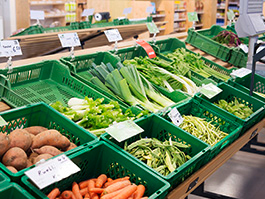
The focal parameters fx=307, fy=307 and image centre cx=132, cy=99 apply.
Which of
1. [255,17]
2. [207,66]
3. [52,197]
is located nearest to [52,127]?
[52,197]

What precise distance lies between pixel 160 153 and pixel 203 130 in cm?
54

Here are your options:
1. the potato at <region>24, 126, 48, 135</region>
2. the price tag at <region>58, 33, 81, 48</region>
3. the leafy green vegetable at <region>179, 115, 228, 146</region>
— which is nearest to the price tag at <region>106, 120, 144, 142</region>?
the potato at <region>24, 126, 48, 135</region>

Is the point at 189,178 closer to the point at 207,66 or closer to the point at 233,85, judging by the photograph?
the point at 233,85

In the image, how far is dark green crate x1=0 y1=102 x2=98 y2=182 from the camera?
1.80 metres

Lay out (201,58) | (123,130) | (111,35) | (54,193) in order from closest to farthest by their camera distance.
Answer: (54,193) < (123,130) < (111,35) < (201,58)

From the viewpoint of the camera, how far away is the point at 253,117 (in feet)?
8.30

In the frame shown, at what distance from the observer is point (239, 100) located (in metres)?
2.94

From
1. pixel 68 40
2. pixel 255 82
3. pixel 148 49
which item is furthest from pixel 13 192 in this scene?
pixel 255 82

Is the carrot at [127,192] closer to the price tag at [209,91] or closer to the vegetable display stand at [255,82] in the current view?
the price tag at [209,91]

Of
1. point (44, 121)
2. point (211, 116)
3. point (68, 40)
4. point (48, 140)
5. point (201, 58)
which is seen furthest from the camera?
point (201, 58)

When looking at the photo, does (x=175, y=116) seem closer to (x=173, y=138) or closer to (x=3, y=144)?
(x=173, y=138)

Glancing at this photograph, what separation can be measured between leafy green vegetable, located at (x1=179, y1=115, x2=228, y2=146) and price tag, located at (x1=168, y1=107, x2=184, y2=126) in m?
0.08

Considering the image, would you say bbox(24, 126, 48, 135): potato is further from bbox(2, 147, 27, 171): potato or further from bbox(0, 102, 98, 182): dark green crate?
bbox(2, 147, 27, 171): potato

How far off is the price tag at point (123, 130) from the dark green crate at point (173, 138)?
0.05 m
